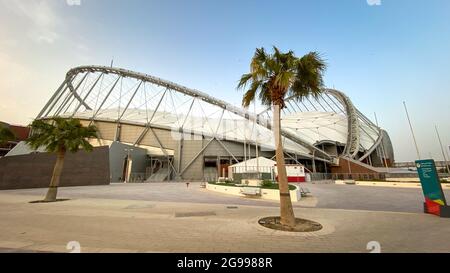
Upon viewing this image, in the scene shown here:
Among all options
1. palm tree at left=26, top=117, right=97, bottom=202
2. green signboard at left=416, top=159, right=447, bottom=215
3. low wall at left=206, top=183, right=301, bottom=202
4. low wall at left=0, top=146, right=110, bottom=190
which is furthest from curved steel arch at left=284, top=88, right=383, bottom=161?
palm tree at left=26, top=117, right=97, bottom=202

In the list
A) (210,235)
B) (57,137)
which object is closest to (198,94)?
(57,137)

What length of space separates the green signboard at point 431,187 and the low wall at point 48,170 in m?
42.4

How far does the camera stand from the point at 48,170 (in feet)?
107

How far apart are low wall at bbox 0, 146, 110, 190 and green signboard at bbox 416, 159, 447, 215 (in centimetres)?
4240

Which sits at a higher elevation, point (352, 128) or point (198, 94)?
point (198, 94)

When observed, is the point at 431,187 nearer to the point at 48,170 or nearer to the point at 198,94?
the point at 48,170

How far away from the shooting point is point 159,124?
63.2 metres

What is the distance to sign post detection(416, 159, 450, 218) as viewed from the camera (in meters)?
10.4

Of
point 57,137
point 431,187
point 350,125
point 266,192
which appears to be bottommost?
point 266,192

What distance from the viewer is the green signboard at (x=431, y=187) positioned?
10.6 meters

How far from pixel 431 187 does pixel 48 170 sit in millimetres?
43659

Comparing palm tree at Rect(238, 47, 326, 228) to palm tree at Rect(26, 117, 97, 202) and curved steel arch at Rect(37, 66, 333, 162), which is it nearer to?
palm tree at Rect(26, 117, 97, 202)

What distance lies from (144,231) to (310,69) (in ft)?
32.6

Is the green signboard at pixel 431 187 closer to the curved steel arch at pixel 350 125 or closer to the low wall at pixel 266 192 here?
the low wall at pixel 266 192
